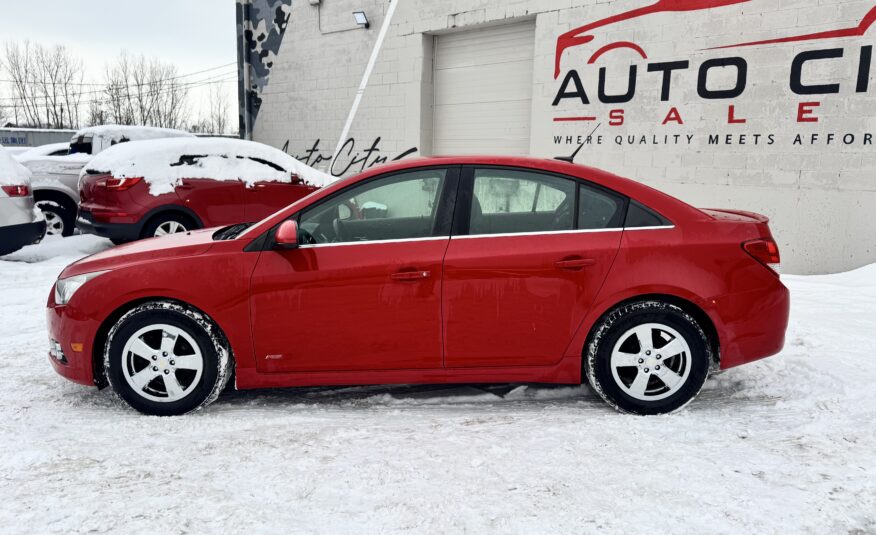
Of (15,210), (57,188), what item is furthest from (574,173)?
(57,188)

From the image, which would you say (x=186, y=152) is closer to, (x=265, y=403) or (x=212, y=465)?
(x=265, y=403)

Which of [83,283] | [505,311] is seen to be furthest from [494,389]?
[83,283]

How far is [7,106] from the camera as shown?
43.6 m

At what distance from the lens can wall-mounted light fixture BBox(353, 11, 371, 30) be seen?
1188 centimetres

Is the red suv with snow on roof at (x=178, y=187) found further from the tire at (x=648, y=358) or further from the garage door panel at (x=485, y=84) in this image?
the tire at (x=648, y=358)

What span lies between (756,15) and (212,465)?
805cm

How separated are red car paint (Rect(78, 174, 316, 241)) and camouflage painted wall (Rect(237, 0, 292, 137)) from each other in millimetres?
7228

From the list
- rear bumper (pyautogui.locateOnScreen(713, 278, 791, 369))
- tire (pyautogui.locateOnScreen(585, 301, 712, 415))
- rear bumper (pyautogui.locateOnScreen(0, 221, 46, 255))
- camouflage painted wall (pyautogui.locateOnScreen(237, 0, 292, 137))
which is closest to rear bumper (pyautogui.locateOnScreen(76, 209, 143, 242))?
rear bumper (pyautogui.locateOnScreen(0, 221, 46, 255))

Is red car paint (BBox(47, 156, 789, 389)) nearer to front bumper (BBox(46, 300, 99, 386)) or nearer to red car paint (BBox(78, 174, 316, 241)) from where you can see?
front bumper (BBox(46, 300, 99, 386))

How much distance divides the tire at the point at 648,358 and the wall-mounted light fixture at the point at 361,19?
33.3ft

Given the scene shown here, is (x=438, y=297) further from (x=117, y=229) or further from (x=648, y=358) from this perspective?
(x=117, y=229)

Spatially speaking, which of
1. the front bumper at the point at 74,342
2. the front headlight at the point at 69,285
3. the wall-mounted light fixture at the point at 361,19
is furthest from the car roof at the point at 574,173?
the wall-mounted light fixture at the point at 361,19

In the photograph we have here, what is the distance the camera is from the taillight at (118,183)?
7.58 meters

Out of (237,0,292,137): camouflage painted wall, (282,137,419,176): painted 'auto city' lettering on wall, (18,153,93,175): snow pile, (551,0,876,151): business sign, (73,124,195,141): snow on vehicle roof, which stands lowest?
(18,153,93,175): snow pile
